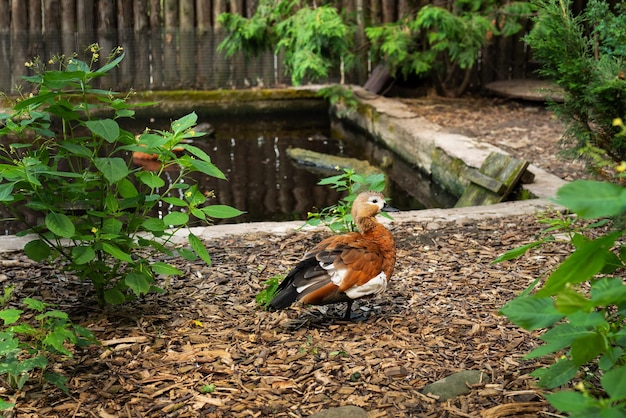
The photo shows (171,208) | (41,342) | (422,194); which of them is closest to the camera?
(41,342)

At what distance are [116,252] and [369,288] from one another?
951 mm

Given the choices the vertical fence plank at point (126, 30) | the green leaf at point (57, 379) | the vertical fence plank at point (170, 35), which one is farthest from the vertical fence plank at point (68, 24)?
the green leaf at point (57, 379)

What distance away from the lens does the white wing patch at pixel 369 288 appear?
9.80 feet

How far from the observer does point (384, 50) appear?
334 inches

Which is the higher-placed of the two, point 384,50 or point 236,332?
point 384,50

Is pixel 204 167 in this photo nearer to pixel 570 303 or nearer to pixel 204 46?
pixel 570 303

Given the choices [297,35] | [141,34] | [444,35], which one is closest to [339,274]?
[444,35]

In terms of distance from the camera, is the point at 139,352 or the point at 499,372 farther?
the point at 139,352

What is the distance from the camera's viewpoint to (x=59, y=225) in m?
2.73

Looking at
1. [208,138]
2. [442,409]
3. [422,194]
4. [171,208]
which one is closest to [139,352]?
[442,409]

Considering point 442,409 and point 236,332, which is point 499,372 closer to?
point 442,409

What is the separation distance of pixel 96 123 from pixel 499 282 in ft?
6.05

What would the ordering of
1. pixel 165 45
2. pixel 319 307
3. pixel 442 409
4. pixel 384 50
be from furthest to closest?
pixel 165 45 < pixel 384 50 < pixel 319 307 < pixel 442 409

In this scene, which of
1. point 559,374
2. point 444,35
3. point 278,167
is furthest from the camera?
point 444,35
